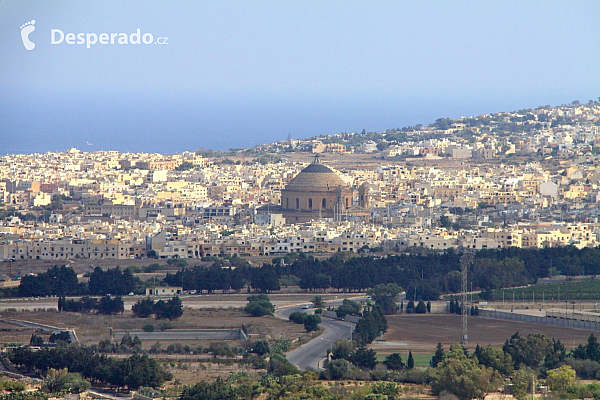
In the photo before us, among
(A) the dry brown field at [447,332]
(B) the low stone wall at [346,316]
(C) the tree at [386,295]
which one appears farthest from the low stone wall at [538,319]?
(B) the low stone wall at [346,316]

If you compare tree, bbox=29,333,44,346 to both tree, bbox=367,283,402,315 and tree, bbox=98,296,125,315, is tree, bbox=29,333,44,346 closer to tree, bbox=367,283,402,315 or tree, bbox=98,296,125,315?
tree, bbox=98,296,125,315

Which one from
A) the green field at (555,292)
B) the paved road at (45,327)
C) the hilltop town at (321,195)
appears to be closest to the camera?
the paved road at (45,327)

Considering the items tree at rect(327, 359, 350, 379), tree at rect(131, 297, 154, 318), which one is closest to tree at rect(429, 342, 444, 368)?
tree at rect(327, 359, 350, 379)

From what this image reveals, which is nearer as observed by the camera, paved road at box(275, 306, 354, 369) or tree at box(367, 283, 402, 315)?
paved road at box(275, 306, 354, 369)

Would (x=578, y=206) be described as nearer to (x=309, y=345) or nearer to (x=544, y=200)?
(x=544, y=200)

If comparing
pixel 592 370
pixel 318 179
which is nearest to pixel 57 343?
pixel 592 370

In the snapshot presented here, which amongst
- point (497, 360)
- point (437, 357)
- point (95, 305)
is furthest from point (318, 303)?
point (497, 360)

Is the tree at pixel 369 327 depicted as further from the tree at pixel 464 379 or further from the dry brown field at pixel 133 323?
the tree at pixel 464 379
